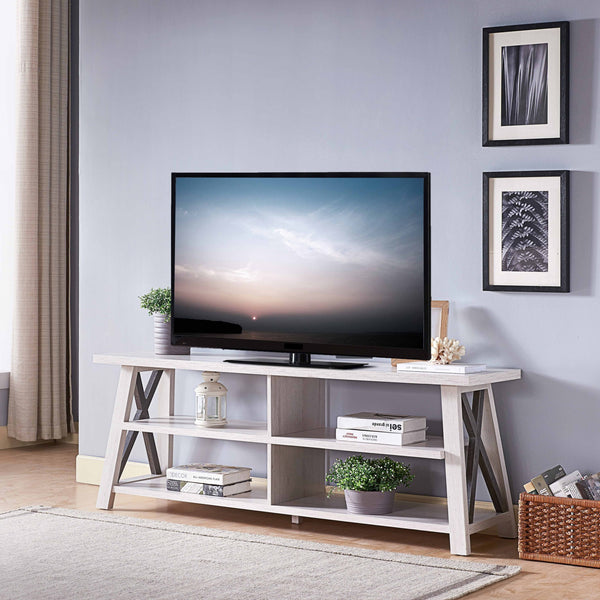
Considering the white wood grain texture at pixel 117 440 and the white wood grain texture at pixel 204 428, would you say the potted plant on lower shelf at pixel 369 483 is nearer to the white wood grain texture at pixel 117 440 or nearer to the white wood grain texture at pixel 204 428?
the white wood grain texture at pixel 204 428

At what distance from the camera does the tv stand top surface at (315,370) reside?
3.72m

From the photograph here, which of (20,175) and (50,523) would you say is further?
(20,175)

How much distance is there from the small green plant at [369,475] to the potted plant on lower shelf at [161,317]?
90 cm

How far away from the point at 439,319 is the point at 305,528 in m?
0.93

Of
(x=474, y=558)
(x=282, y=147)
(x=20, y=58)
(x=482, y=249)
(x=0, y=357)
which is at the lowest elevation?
(x=474, y=558)

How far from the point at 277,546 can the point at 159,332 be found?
45.5 inches

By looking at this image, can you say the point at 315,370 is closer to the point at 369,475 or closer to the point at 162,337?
the point at 369,475

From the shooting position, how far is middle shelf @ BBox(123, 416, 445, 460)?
378 cm

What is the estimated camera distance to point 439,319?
13.6 feet

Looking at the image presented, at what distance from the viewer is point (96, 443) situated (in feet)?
16.8

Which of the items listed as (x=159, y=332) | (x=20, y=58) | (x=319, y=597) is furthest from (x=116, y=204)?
(x=319, y=597)

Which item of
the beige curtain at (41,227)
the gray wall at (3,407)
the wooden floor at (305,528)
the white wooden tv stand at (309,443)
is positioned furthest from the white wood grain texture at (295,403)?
the gray wall at (3,407)

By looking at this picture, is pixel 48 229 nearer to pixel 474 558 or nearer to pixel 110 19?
pixel 110 19

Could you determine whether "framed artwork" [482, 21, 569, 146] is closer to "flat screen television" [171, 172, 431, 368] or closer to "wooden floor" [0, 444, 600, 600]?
"flat screen television" [171, 172, 431, 368]
